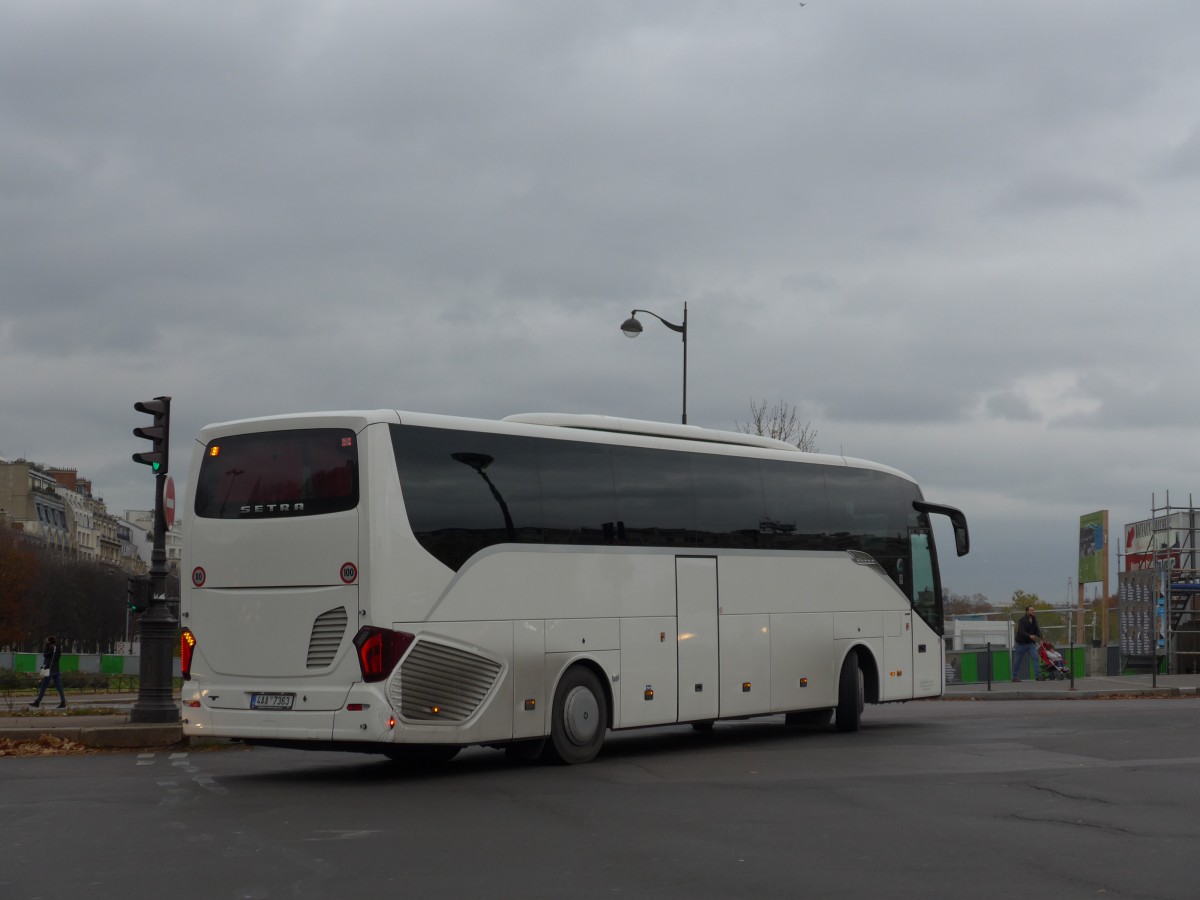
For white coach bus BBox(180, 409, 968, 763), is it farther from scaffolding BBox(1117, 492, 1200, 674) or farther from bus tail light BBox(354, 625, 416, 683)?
scaffolding BBox(1117, 492, 1200, 674)

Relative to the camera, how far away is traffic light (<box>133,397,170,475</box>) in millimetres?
19859

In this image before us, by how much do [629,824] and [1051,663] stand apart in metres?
29.3

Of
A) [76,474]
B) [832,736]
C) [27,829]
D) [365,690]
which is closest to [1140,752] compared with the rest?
[832,736]

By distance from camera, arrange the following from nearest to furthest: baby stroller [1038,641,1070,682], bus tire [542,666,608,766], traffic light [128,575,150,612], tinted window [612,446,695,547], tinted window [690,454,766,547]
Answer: bus tire [542,666,608,766] < tinted window [612,446,695,547] < tinted window [690,454,766,547] < traffic light [128,575,150,612] < baby stroller [1038,641,1070,682]

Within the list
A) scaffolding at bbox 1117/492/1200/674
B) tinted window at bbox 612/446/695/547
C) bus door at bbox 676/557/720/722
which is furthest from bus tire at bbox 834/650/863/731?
scaffolding at bbox 1117/492/1200/674

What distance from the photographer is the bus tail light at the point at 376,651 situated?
1350 centimetres

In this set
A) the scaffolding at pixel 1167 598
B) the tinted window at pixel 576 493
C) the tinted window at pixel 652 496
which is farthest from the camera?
the scaffolding at pixel 1167 598

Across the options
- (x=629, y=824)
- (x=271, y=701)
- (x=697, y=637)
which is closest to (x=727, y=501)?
(x=697, y=637)

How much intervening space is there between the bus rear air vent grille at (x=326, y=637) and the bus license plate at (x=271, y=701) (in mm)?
382

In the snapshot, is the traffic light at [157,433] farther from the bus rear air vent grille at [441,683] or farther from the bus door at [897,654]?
the bus door at [897,654]

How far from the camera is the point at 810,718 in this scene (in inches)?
834

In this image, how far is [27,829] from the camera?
34.7 ft

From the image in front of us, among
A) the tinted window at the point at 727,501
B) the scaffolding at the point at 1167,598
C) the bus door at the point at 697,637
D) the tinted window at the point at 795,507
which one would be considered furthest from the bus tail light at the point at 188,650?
the scaffolding at the point at 1167,598

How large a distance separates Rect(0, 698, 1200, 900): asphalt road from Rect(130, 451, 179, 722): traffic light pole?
81.3 inches
